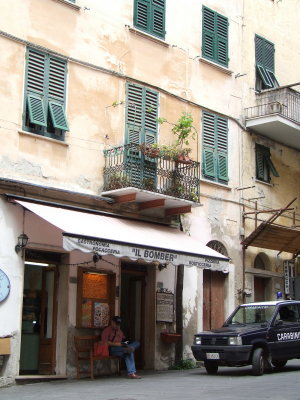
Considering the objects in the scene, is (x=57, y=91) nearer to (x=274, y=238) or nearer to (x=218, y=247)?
(x=218, y=247)

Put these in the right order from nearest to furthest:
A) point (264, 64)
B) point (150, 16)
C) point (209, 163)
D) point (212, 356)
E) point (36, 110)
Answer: point (212, 356), point (36, 110), point (150, 16), point (209, 163), point (264, 64)

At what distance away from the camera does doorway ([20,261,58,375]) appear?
49.9ft

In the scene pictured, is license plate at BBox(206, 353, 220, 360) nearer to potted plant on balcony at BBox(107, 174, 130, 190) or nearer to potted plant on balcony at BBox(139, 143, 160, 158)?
potted plant on balcony at BBox(107, 174, 130, 190)

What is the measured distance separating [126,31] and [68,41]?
2.14 metres

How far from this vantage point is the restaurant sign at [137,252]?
13352 mm

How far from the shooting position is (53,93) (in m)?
15.7

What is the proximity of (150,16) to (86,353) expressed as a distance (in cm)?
926

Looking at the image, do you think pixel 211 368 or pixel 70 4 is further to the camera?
pixel 70 4

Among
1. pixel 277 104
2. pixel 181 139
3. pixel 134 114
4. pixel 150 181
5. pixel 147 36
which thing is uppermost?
pixel 147 36

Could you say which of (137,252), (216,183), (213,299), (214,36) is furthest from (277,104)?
(137,252)

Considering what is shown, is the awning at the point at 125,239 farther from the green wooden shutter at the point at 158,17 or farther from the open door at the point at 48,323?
the green wooden shutter at the point at 158,17

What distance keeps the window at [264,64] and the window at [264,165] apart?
2089 mm

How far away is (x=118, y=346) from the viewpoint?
49.5ft

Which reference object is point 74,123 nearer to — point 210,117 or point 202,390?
point 210,117
